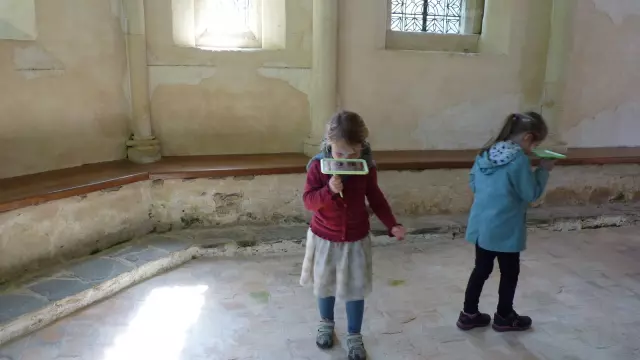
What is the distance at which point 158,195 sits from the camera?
3.79 m

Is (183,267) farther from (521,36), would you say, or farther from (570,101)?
(570,101)

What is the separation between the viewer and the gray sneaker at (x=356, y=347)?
2.33 m

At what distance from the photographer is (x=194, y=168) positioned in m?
3.83

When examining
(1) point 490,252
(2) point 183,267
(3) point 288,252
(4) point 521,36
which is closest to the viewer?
(1) point 490,252

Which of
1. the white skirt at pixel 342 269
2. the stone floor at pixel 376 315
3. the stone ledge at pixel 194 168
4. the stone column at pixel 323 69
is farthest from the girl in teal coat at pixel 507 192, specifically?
the stone column at pixel 323 69

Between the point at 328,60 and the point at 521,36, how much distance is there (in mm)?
1893

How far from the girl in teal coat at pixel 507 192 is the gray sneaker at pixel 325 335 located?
775 millimetres

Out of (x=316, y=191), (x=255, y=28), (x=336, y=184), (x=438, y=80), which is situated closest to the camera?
(x=336, y=184)

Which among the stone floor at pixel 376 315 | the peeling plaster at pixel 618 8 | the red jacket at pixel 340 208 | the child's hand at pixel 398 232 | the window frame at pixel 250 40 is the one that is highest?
the peeling plaster at pixel 618 8

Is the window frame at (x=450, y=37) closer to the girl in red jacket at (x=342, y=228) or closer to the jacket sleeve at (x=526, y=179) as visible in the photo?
the jacket sleeve at (x=526, y=179)

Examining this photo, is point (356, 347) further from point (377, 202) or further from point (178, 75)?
point (178, 75)

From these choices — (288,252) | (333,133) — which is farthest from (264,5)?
(333,133)

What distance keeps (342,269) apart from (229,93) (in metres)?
2.52

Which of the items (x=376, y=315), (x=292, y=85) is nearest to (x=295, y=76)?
(x=292, y=85)
